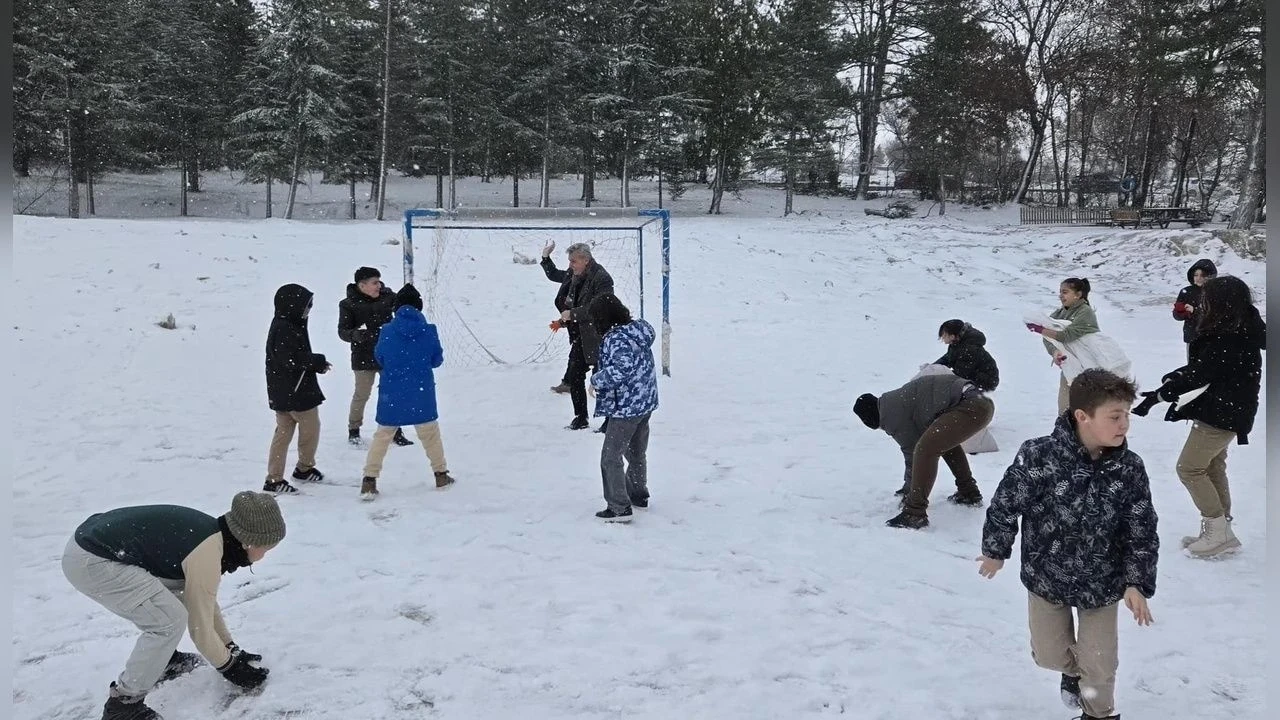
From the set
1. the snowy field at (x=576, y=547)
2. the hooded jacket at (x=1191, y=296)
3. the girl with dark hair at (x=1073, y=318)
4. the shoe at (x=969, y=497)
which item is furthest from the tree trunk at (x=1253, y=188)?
the shoe at (x=969, y=497)

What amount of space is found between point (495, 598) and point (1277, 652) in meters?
3.56

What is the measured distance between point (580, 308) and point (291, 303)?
2817 millimetres

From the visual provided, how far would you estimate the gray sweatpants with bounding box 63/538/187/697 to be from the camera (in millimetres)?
3156

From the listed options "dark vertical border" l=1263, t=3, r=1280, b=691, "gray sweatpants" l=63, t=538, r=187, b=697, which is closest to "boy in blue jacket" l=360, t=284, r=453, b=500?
"gray sweatpants" l=63, t=538, r=187, b=697

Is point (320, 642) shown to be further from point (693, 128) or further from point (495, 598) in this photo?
point (693, 128)

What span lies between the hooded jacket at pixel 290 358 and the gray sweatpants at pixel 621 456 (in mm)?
2246

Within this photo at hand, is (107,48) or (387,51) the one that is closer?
(387,51)

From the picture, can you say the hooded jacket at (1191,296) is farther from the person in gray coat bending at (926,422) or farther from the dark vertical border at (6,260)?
the dark vertical border at (6,260)

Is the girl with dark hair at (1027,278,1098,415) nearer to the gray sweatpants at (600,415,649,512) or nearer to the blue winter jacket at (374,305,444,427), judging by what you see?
the gray sweatpants at (600,415,649,512)

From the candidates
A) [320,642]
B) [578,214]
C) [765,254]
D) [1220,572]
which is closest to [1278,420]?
[1220,572]

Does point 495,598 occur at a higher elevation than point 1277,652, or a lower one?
lower

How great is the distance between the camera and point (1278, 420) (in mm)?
2859

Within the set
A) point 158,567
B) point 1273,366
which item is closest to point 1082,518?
point 1273,366

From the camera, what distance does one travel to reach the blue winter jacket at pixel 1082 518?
3.02 meters
